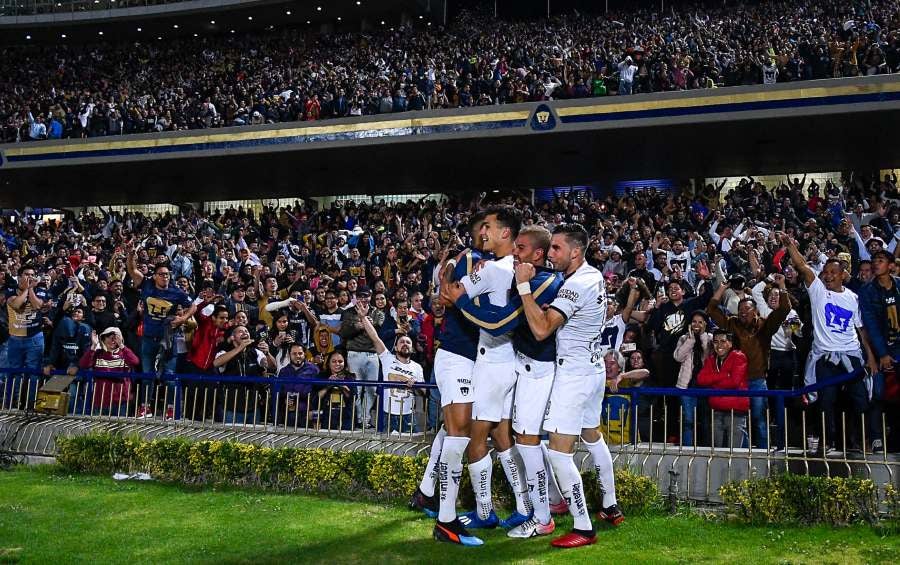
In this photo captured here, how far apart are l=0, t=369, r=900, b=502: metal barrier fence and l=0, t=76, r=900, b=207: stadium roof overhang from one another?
12.3 metres

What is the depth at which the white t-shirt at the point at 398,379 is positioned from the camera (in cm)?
952

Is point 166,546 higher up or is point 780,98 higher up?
point 780,98

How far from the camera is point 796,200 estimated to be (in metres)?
18.1

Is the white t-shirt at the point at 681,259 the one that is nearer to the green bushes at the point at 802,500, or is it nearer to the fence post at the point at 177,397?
the green bushes at the point at 802,500

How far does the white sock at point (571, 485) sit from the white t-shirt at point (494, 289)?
0.82m

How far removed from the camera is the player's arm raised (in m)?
5.98

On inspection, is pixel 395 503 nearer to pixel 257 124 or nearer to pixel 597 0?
pixel 257 124

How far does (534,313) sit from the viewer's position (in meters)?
5.99

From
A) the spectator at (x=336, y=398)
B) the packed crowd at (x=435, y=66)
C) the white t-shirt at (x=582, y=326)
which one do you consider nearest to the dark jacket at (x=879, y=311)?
→ the white t-shirt at (x=582, y=326)

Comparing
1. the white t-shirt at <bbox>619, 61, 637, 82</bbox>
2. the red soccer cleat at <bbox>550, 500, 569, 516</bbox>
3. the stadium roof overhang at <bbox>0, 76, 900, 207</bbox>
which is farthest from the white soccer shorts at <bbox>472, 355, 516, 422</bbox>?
the white t-shirt at <bbox>619, 61, 637, 82</bbox>

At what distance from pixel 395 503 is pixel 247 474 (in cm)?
172

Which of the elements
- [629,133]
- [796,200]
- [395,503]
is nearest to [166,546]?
[395,503]

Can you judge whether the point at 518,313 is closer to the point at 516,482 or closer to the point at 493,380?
the point at 493,380

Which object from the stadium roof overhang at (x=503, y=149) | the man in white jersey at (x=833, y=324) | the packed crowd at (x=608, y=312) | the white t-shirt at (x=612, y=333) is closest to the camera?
the man in white jersey at (x=833, y=324)
